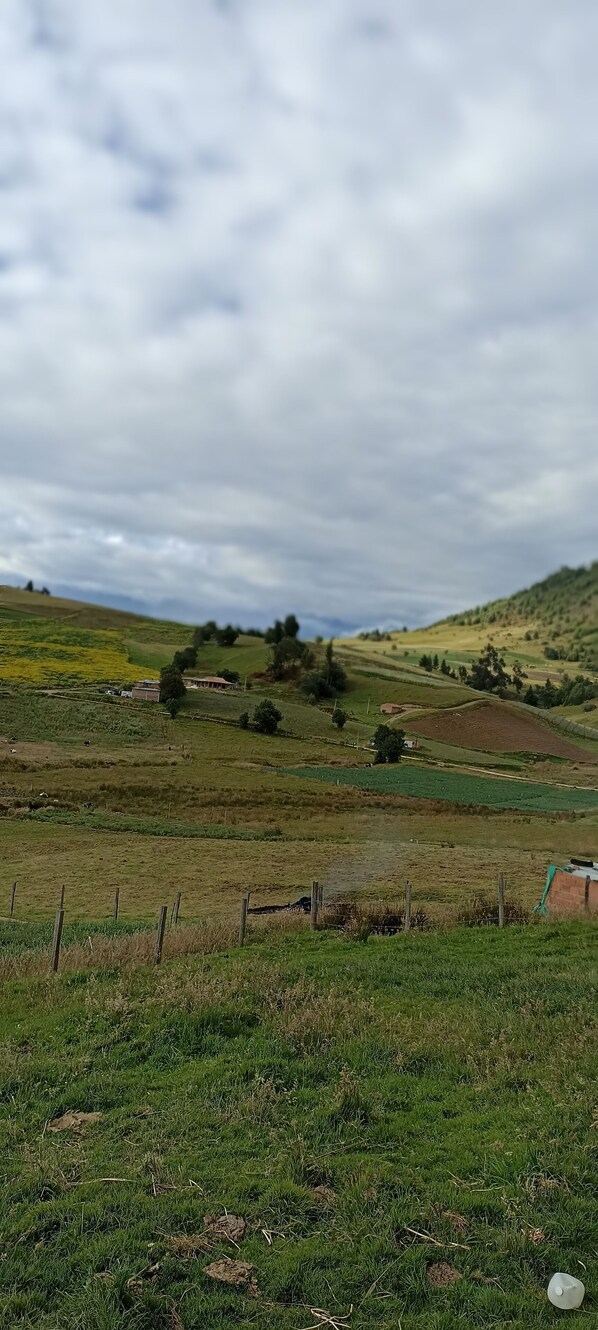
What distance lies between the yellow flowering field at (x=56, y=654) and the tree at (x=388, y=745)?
42507 millimetres

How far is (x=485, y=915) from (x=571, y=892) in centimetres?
426

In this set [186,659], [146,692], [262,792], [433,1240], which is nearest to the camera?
[433,1240]

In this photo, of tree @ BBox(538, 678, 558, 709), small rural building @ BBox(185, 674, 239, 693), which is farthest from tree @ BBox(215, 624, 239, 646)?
tree @ BBox(538, 678, 558, 709)

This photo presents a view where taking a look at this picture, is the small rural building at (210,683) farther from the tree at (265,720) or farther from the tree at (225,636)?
the tree at (225,636)

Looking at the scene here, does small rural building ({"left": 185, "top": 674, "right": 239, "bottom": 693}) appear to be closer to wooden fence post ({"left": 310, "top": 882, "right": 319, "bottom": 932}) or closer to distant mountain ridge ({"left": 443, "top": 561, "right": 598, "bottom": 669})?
wooden fence post ({"left": 310, "top": 882, "right": 319, "bottom": 932})

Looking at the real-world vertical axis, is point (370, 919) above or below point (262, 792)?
above

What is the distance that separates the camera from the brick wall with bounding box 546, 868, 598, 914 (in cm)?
2080

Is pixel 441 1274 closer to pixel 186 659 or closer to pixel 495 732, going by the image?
pixel 495 732

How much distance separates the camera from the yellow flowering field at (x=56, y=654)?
328 ft

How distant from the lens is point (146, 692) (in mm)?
93938

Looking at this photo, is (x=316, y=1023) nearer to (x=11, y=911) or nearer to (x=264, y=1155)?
(x=264, y=1155)

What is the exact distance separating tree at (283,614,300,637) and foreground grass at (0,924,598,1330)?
12593 centimetres

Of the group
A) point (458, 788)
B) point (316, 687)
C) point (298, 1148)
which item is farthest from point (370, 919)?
point (316, 687)

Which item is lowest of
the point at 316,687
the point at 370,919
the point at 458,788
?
the point at 458,788
